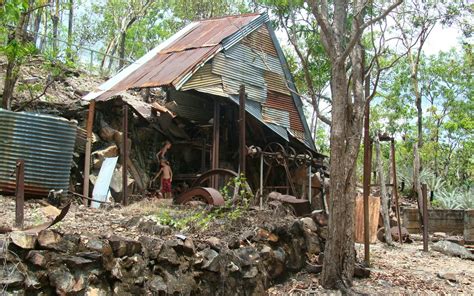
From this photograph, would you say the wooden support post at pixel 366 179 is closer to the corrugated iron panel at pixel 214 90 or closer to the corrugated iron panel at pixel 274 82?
the corrugated iron panel at pixel 214 90

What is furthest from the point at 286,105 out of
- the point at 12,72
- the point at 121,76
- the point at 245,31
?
the point at 12,72

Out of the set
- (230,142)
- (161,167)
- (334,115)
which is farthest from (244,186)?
(230,142)

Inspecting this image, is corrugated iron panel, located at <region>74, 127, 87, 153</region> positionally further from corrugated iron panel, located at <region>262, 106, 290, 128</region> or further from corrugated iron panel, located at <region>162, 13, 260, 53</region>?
corrugated iron panel, located at <region>262, 106, 290, 128</region>

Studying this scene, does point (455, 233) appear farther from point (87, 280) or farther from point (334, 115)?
point (87, 280)

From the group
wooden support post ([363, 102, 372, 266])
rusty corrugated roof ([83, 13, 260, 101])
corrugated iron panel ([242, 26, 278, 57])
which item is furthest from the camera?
corrugated iron panel ([242, 26, 278, 57])

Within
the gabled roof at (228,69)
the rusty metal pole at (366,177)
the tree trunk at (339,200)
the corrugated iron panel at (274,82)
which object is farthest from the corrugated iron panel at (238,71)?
the tree trunk at (339,200)

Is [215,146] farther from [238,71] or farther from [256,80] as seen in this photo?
[256,80]

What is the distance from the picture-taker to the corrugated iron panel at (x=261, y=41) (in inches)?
581

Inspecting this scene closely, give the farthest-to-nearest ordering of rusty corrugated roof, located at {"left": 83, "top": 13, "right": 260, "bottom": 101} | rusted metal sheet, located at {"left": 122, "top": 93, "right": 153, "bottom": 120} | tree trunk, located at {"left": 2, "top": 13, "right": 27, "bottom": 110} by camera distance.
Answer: rusted metal sheet, located at {"left": 122, "top": 93, "right": 153, "bottom": 120} → rusty corrugated roof, located at {"left": 83, "top": 13, "right": 260, "bottom": 101} → tree trunk, located at {"left": 2, "top": 13, "right": 27, "bottom": 110}

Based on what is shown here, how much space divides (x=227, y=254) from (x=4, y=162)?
460 centimetres

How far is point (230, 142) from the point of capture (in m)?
14.9

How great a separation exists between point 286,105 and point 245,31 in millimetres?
2599

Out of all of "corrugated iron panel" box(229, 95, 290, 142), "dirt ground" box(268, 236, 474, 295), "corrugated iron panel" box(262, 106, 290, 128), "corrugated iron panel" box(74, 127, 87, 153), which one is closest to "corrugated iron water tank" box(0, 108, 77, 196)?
"corrugated iron panel" box(74, 127, 87, 153)

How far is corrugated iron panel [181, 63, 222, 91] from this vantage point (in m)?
12.3
